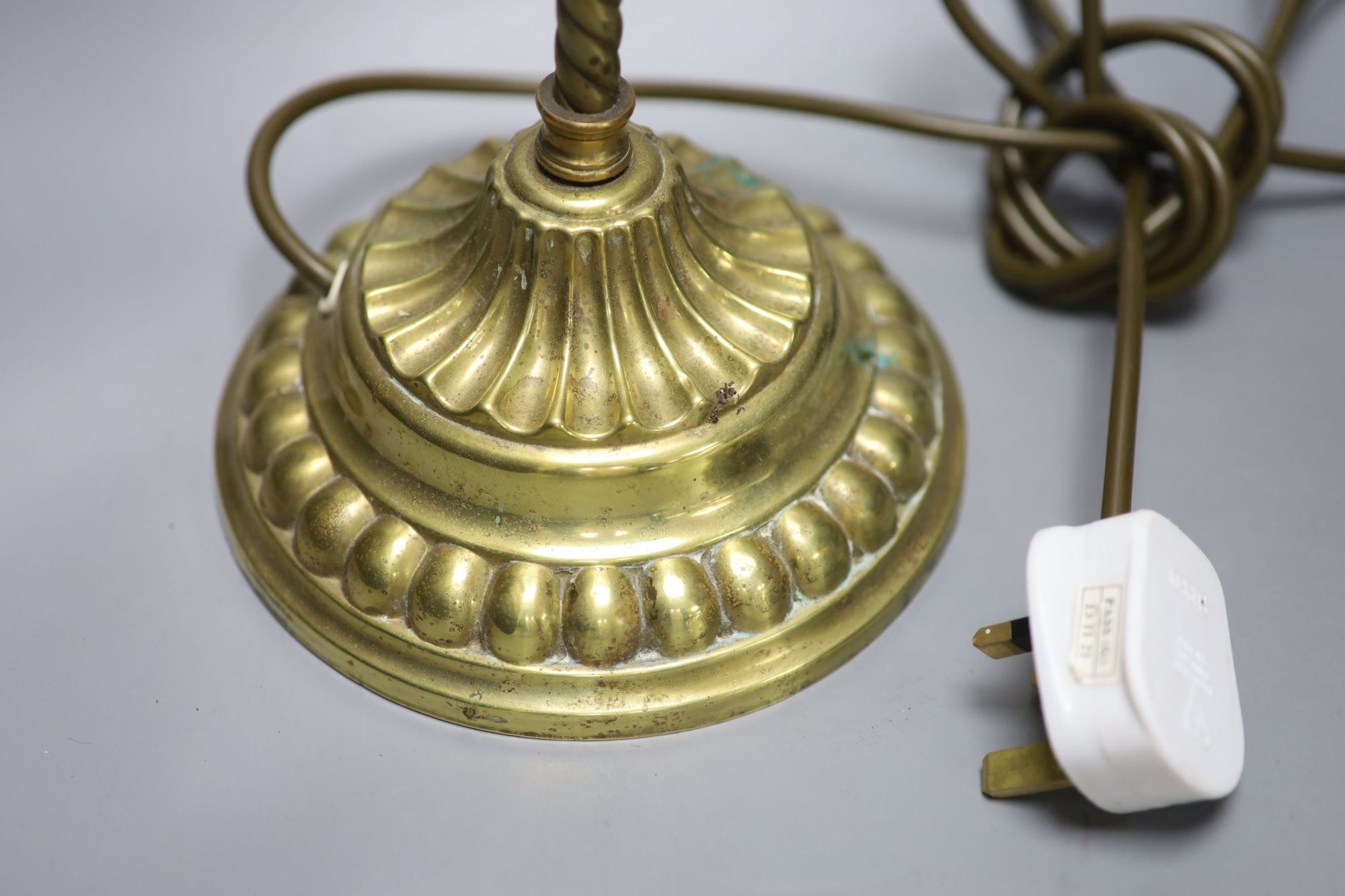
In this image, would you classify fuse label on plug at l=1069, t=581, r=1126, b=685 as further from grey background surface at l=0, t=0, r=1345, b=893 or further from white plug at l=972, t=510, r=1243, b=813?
grey background surface at l=0, t=0, r=1345, b=893

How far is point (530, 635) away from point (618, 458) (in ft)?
0.31

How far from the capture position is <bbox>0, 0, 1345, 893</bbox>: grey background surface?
619mm

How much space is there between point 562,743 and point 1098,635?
10.1 inches

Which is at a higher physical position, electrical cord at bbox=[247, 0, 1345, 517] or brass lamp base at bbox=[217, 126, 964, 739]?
electrical cord at bbox=[247, 0, 1345, 517]

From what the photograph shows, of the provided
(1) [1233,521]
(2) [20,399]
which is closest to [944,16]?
(1) [1233,521]

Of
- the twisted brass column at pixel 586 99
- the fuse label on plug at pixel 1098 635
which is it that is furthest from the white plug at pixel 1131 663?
the twisted brass column at pixel 586 99

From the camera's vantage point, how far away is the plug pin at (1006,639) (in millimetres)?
604

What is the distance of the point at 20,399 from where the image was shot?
785 millimetres

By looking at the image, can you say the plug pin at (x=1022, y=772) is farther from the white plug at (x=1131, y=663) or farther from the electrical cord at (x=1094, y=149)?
the electrical cord at (x=1094, y=149)

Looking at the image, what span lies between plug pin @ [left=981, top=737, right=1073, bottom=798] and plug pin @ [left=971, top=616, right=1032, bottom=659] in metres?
0.05

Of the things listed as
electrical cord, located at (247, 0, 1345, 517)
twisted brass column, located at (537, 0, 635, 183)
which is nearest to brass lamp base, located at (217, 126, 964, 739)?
twisted brass column, located at (537, 0, 635, 183)

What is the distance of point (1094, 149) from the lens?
2.64 ft

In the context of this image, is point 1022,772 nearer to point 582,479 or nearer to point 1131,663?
point 1131,663

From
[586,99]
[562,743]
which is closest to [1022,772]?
[562,743]
